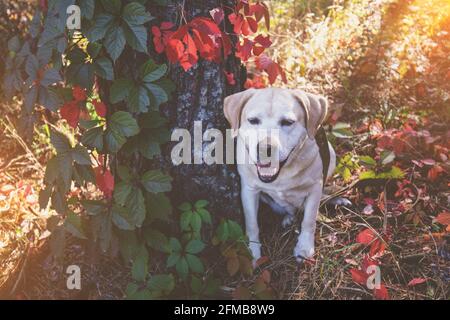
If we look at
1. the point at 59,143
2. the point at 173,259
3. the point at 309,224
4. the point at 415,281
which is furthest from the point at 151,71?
the point at 415,281

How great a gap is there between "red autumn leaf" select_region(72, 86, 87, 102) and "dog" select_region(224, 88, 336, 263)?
2.23 ft

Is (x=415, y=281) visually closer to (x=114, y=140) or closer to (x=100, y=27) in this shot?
(x=114, y=140)

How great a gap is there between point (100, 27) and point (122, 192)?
2.29ft

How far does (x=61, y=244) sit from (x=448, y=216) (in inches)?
75.6

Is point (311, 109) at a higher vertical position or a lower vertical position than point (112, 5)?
lower

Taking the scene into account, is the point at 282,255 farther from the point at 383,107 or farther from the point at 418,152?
the point at 383,107

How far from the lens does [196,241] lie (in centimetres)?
233

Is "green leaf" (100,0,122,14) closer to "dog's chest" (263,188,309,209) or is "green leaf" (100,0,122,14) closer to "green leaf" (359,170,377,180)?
"dog's chest" (263,188,309,209)

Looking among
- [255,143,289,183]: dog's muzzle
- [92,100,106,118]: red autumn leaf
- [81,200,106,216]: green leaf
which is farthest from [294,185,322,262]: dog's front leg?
[92,100,106,118]: red autumn leaf

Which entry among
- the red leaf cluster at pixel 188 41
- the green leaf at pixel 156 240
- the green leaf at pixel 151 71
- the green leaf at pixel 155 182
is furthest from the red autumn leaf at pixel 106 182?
the red leaf cluster at pixel 188 41

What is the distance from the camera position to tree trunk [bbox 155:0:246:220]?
2.36 meters

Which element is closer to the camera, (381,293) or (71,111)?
(71,111)

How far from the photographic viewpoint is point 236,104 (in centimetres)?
242
